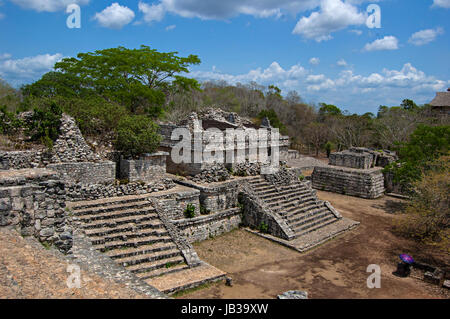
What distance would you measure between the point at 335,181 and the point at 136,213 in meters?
12.9

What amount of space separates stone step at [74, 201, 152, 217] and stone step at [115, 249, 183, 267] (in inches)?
69.8

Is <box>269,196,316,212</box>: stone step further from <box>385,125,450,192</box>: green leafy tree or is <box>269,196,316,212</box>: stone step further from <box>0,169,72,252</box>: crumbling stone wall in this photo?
<box>0,169,72,252</box>: crumbling stone wall

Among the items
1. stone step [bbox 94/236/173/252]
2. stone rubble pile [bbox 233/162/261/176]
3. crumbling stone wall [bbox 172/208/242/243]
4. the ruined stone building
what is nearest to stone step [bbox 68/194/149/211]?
crumbling stone wall [bbox 172/208/242/243]

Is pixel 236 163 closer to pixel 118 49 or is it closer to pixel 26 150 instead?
pixel 26 150

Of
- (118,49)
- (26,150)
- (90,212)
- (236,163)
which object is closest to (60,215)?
(90,212)

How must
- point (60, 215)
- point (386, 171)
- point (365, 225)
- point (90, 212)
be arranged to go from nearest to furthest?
point (60, 215), point (90, 212), point (365, 225), point (386, 171)

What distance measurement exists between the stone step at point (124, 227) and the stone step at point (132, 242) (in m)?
0.33

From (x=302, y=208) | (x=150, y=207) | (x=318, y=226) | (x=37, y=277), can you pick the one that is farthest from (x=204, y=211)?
(x=37, y=277)

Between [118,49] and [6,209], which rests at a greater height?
[118,49]

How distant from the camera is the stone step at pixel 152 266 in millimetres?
7716

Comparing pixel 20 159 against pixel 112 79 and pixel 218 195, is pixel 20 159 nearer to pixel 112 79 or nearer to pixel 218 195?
pixel 218 195

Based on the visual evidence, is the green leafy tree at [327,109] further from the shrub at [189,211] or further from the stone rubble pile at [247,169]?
the shrub at [189,211]

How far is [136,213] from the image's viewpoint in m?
9.50

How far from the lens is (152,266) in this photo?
8.01 metres
